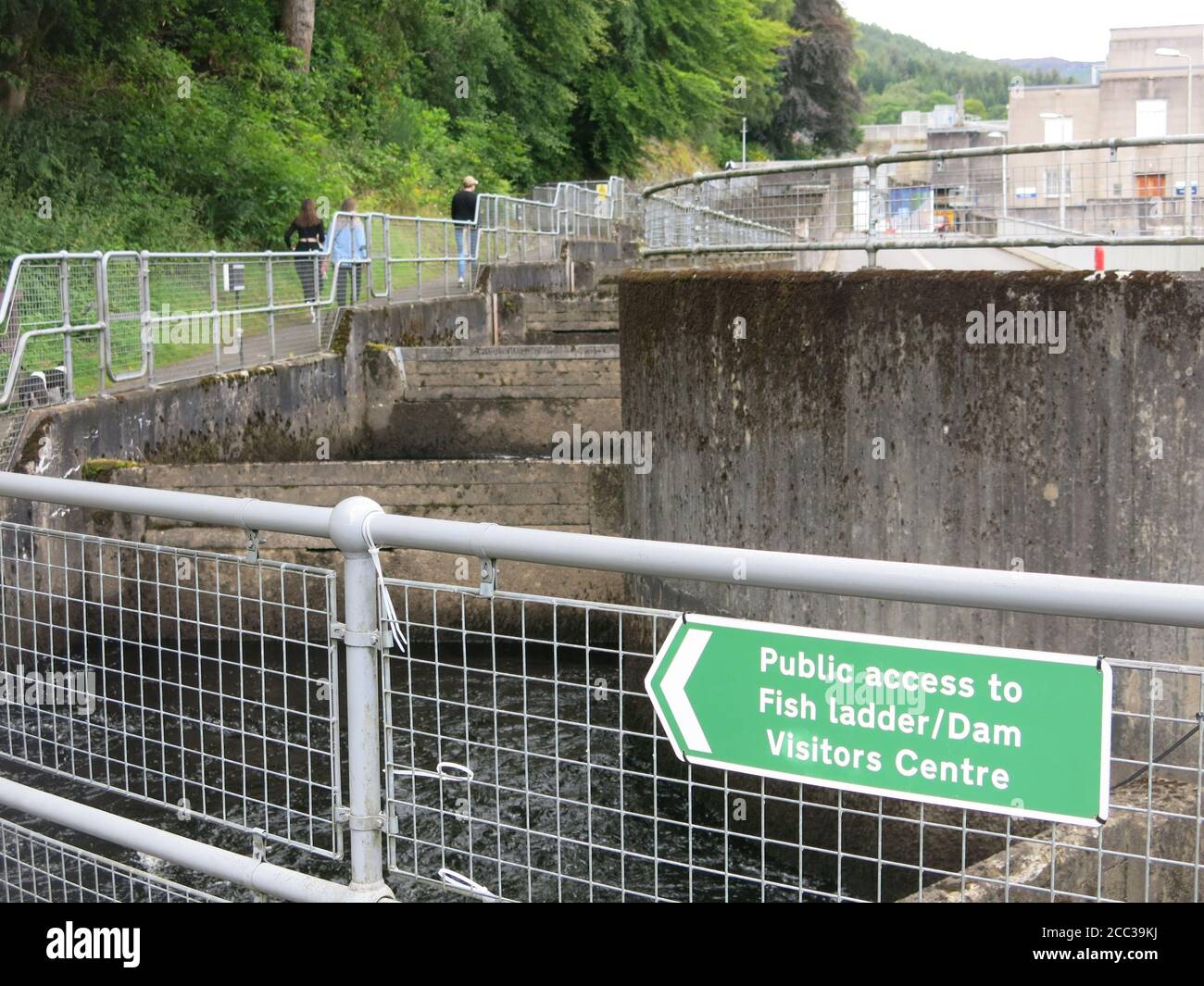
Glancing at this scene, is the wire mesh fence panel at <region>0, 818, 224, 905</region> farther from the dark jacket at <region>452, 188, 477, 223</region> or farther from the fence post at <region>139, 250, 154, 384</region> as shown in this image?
the dark jacket at <region>452, 188, 477, 223</region>

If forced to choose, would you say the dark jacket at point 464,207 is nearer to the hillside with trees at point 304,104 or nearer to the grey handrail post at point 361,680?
the hillside with trees at point 304,104

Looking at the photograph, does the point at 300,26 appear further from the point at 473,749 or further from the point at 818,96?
the point at 818,96

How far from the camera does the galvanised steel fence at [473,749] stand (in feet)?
11.3

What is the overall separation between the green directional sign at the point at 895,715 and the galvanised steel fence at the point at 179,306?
9126 millimetres

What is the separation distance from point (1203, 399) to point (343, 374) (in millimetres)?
11753

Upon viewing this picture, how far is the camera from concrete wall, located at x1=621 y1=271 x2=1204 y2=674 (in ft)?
23.1

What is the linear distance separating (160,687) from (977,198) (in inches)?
301

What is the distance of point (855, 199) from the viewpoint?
445 inches

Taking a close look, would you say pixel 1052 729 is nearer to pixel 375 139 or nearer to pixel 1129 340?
pixel 1129 340

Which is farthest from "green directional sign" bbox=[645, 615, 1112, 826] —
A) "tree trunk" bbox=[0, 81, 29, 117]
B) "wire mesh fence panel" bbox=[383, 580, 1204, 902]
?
"tree trunk" bbox=[0, 81, 29, 117]

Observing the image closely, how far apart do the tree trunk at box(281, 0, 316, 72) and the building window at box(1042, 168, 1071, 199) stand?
22961mm

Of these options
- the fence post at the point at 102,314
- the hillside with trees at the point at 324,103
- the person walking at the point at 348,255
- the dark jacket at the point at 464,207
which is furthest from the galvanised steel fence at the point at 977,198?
the dark jacket at the point at 464,207

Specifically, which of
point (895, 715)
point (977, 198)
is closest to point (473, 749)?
point (977, 198)
